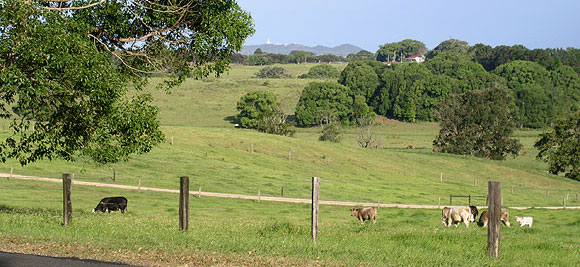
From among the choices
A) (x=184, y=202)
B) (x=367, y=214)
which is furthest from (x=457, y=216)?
(x=184, y=202)

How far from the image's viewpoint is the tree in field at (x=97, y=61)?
59.9ft

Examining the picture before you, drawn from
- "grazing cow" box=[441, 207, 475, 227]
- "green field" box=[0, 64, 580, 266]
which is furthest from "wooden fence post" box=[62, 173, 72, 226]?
"grazing cow" box=[441, 207, 475, 227]

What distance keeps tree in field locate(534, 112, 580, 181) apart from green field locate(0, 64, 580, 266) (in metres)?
2.51

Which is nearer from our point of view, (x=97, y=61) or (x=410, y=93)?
(x=97, y=61)

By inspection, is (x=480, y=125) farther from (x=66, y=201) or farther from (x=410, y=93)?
(x=66, y=201)

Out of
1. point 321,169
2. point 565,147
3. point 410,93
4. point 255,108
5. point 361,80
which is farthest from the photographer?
point 361,80

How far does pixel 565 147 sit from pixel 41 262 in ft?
303

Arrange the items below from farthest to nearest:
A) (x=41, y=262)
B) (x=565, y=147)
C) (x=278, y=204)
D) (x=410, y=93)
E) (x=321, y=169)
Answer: (x=410, y=93) → (x=565, y=147) → (x=321, y=169) → (x=278, y=204) → (x=41, y=262)

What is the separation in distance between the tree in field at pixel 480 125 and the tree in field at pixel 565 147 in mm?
9436

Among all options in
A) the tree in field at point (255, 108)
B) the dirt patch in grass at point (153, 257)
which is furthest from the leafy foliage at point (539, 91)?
the dirt patch in grass at point (153, 257)

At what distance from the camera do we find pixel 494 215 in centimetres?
1412

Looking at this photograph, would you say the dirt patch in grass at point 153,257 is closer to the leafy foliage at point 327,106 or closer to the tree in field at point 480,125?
the tree in field at point 480,125

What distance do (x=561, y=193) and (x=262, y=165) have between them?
3602 centimetres

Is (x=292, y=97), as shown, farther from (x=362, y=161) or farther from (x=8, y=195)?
(x=8, y=195)
